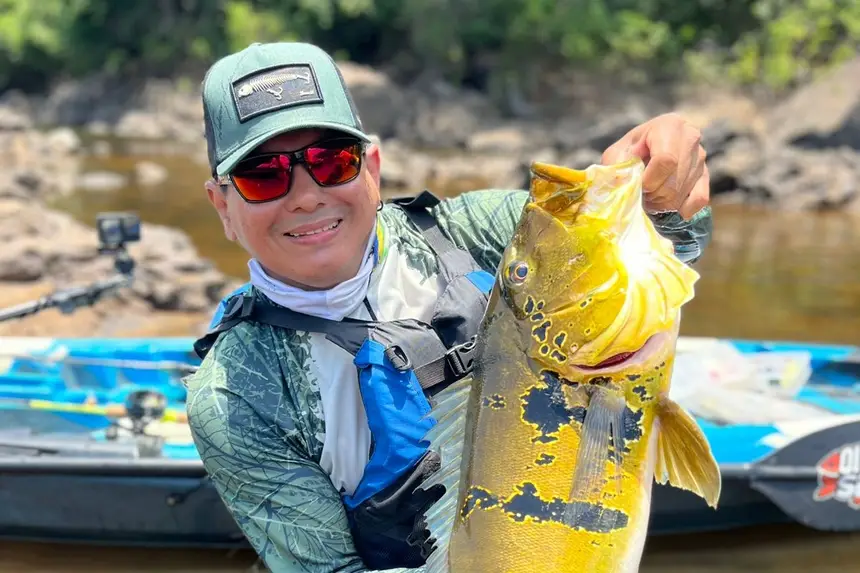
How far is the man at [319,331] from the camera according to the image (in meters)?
2.40

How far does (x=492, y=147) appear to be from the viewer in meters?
27.3

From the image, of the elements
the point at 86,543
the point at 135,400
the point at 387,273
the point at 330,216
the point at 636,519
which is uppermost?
the point at 330,216

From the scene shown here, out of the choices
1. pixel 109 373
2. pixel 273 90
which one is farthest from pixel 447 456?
pixel 109 373

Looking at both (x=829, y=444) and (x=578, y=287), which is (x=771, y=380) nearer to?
(x=829, y=444)

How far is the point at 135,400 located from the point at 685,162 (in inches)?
184

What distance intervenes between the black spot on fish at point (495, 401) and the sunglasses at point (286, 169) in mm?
725

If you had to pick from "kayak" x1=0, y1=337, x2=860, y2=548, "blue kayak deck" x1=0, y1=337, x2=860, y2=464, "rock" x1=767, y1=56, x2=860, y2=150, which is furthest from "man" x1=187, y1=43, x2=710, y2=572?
"rock" x1=767, y1=56, x2=860, y2=150

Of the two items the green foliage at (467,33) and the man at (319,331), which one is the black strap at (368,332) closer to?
the man at (319,331)

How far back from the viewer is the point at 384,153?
81.6 ft

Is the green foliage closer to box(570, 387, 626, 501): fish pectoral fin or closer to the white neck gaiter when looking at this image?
the white neck gaiter

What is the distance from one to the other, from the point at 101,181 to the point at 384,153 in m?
7.30

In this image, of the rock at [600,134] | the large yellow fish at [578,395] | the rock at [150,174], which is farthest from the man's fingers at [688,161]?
the rock at [150,174]

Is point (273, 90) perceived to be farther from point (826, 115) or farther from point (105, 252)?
→ point (826, 115)

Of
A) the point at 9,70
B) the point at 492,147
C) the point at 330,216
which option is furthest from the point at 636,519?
the point at 9,70
